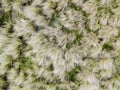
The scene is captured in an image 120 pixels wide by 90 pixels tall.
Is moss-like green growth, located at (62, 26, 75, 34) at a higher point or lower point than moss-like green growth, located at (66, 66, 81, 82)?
higher

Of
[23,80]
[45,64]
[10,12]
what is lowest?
[23,80]

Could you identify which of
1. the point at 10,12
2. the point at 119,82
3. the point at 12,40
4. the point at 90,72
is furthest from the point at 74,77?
the point at 10,12

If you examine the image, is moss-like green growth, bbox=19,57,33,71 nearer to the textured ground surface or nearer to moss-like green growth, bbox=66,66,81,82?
the textured ground surface

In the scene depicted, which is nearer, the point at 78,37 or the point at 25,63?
the point at 78,37

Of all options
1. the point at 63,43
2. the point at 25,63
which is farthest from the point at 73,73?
the point at 25,63

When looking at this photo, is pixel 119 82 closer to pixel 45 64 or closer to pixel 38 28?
pixel 45 64

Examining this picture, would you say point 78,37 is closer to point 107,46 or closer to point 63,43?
point 63,43

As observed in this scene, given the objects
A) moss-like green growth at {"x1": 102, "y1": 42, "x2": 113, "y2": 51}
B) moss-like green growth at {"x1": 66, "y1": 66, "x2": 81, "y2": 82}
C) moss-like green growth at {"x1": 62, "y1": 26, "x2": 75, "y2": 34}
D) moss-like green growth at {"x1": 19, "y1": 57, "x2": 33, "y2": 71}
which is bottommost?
moss-like green growth at {"x1": 66, "y1": 66, "x2": 81, "y2": 82}

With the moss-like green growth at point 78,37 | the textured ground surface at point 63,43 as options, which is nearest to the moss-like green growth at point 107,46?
the textured ground surface at point 63,43

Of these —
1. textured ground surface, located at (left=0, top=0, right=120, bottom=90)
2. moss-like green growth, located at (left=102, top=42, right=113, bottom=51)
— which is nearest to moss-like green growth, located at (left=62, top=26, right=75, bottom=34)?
textured ground surface, located at (left=0, top=0, right=120, bottom=90)
